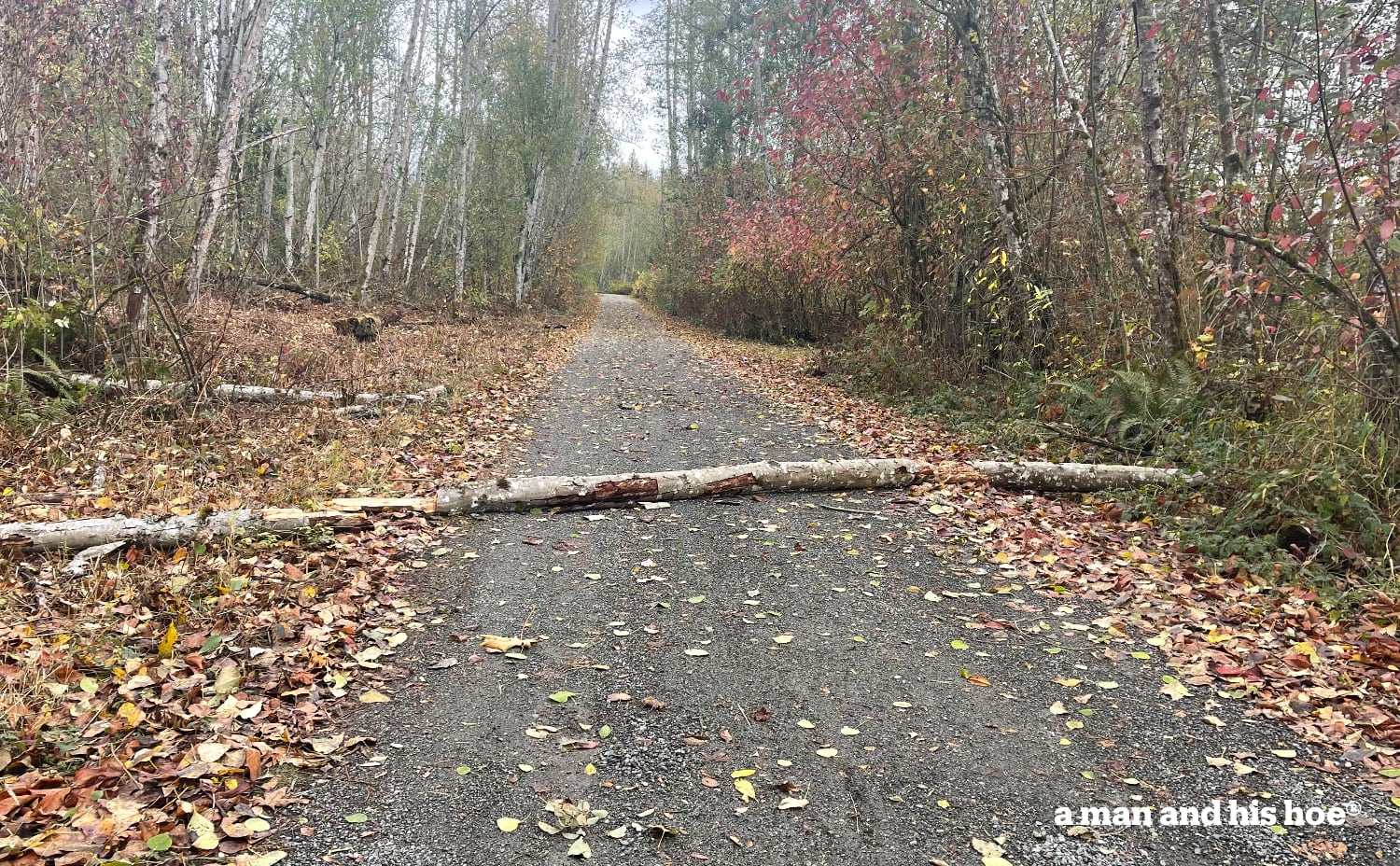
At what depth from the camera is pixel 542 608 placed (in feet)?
14.9

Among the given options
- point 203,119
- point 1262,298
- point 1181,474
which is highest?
point 203,119

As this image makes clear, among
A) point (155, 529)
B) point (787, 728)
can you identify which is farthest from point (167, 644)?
point (787, 728)

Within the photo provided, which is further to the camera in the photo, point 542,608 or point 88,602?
point 542,608

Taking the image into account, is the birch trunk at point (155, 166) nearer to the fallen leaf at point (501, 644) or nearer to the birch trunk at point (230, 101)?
the birch trunk at point (230, 101)

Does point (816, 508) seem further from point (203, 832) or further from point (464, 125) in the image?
point (464, 125)

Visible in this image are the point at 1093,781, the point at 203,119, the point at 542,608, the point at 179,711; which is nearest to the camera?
the point at 1093,781

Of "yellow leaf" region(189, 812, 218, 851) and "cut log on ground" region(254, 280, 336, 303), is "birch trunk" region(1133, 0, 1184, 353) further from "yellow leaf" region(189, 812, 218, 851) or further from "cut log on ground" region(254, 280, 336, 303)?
"cut log on ground" region(254, 280, 336, 303)

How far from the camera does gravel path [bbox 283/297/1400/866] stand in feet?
8.85

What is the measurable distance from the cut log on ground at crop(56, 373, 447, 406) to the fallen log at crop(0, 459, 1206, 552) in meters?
3.04

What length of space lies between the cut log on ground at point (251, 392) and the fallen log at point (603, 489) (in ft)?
9.96

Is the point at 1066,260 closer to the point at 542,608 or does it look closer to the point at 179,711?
the point at 542,608

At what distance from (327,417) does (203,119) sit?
16.7 feet

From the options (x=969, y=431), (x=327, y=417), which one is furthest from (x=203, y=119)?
(x=969, y=431)

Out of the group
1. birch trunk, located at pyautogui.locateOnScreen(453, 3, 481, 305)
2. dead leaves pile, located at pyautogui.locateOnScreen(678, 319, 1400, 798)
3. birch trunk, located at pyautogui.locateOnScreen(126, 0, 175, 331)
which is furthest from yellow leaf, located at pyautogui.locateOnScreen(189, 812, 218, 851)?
birch trunk, located at pyautogui.locateOnScreen(453, 3, 481, 305)
